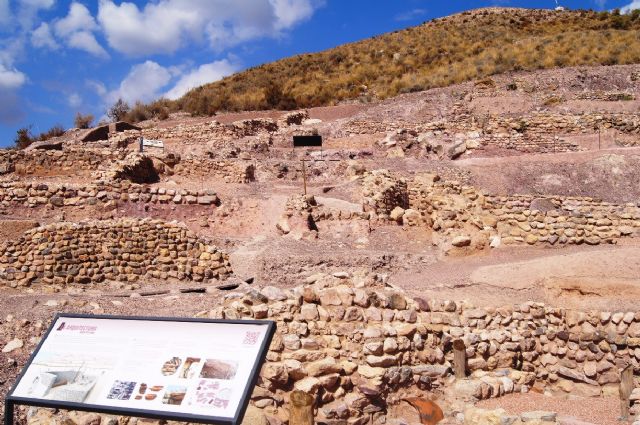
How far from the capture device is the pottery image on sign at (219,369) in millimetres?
3756

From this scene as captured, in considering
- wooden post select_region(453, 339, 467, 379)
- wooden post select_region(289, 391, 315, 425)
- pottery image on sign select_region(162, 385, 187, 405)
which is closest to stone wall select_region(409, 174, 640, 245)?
wooden post select_region(453, 339, 467, 379)

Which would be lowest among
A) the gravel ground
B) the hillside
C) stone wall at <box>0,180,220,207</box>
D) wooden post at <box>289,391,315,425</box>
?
the gravel ground

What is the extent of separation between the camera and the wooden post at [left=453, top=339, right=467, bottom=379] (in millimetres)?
6688

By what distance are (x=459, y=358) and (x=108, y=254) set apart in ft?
24.6

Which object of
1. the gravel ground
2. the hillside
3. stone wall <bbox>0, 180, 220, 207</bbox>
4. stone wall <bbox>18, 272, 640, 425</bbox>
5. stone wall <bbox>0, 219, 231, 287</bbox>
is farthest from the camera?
the hillside

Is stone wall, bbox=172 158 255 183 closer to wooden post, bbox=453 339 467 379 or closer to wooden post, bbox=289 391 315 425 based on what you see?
wooden post, bbox=453 339 467 379

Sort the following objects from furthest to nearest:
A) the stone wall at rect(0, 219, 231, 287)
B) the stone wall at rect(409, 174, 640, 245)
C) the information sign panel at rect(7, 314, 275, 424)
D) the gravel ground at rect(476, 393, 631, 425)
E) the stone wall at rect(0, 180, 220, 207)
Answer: the stone wall at rect(0, 180, 220, 207) → the stone wall at rect(409, 174, 640, 245) → the stone wall at rect(0, 219, 231, 287) → the gravel ground at rect(476, 393, 631, 425) → the information sign panel at rect(7, 314, 275, 424)

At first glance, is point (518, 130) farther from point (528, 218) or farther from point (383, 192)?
point (528, 218)

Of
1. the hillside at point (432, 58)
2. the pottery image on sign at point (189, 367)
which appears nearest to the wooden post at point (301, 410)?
the pottery image on sign at point (189, 367)

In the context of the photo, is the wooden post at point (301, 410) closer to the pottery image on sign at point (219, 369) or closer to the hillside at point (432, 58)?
the pottery image on sign at point (219, 369)

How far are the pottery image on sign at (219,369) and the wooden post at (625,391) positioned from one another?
191 inches

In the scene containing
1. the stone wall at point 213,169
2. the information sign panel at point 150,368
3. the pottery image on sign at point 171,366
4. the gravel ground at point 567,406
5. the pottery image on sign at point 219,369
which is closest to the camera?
the information sign panel at point 150,368

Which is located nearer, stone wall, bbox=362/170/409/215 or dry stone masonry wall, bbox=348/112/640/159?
stone wall, bbox=362/170/409/215

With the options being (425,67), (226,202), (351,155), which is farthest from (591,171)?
(425,67)
